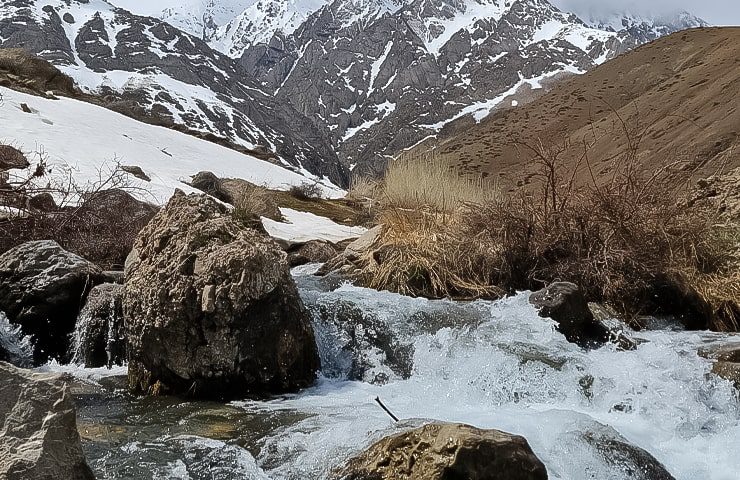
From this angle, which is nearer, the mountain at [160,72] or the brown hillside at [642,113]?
the brown hillside at [642,113]

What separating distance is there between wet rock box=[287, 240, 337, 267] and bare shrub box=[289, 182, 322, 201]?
29.9 ft

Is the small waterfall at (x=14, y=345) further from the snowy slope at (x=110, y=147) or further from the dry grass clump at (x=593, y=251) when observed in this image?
the snowy slope at (x=110, y=147)

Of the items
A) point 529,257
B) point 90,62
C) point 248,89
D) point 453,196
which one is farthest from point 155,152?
point 248,89

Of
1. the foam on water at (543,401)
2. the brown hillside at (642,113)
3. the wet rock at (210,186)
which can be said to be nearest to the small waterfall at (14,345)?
the foam on water at (543,401)

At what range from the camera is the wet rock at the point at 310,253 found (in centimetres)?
1010

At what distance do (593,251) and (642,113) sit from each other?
Result: 21.9 metres

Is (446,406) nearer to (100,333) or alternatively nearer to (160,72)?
(100,333)

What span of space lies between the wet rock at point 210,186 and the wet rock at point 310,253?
168 inches

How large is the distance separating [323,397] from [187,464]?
131cm

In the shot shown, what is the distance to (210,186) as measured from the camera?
14656 millimetres

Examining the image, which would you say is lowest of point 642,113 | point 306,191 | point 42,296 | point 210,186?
point 42,296

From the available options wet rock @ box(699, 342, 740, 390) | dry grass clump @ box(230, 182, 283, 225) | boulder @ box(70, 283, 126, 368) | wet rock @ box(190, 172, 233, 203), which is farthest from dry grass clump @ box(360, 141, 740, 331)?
wet rock @ box(190, 172, 233, 203)

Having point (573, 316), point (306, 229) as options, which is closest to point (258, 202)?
point (306, 229)

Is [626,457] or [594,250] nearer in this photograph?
[626,457]
